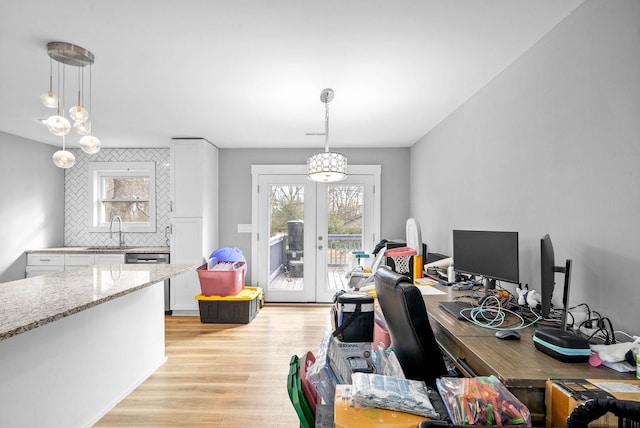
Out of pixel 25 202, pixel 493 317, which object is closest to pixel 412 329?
pixel 493 317

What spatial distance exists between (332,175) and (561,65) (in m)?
1.54

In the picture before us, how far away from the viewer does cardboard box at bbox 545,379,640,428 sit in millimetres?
927

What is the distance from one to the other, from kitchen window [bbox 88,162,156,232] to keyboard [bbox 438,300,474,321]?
4.44m

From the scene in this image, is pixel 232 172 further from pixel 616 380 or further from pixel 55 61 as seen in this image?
pixel 616 380

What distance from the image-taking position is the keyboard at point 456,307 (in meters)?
1.73

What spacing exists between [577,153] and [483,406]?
142cm

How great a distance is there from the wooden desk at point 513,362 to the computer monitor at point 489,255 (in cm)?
37

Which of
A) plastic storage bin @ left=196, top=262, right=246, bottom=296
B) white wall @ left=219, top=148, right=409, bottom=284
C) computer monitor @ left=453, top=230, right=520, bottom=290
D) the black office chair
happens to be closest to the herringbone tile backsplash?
white wall @ left=219, top=148, right=409, bottom=284

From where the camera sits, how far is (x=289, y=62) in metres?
2.14

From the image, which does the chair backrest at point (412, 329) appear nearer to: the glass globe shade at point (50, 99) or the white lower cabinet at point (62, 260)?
the glass globe shade at point (50, 99)

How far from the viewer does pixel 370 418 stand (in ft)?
3.01

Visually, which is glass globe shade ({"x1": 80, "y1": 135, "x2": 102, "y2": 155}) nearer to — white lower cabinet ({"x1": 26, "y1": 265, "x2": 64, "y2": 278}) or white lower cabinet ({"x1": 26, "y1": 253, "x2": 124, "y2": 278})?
white lower cabinet ({"x1": 26, "y1": 253, "x2": 124, "y2": 278})

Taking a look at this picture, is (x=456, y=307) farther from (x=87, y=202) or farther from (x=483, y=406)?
(x=87, y=202)

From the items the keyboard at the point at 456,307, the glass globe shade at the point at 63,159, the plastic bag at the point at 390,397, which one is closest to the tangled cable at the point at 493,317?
the keyboard at the point at 456,307
